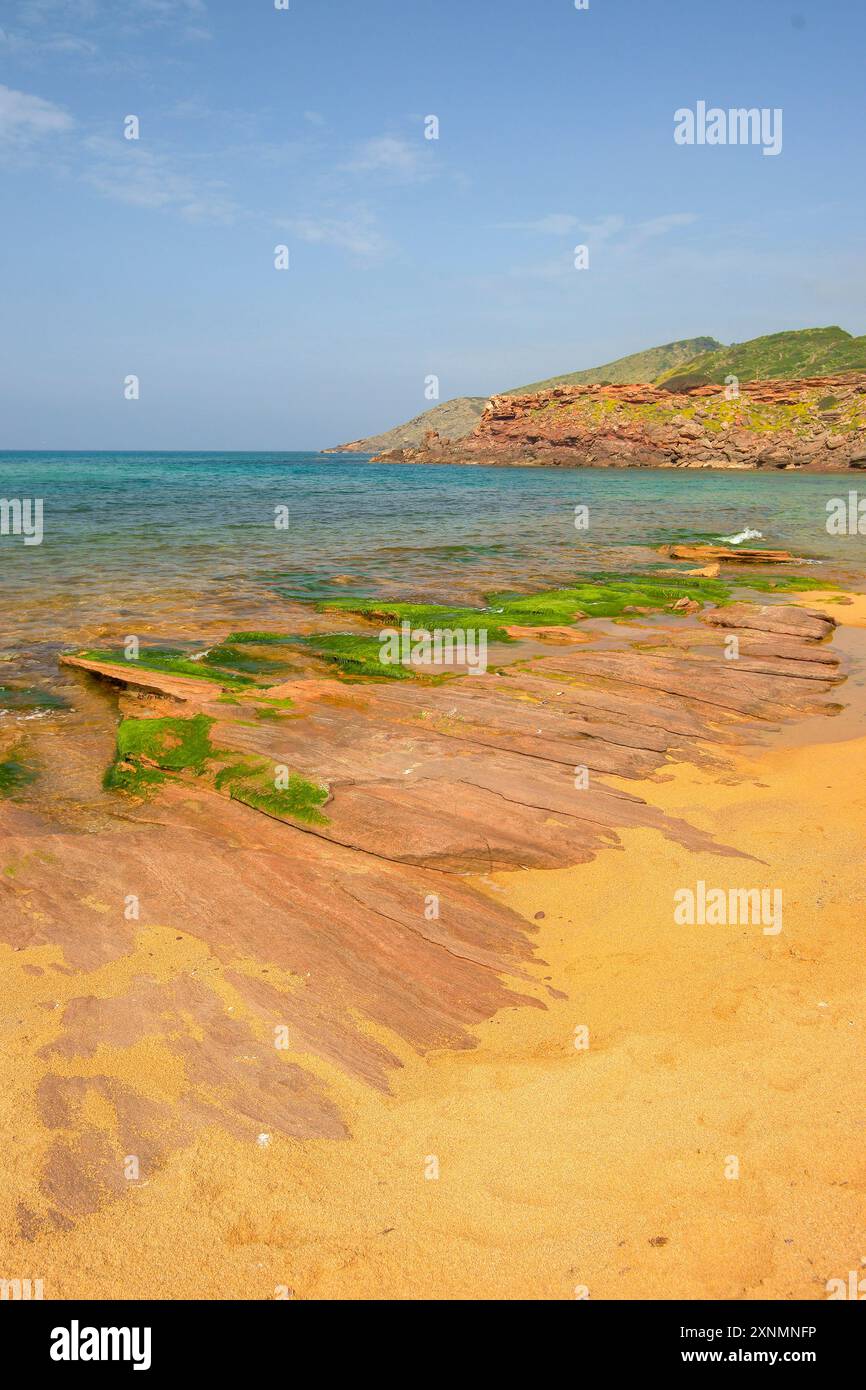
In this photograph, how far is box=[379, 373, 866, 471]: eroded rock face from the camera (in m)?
89.1

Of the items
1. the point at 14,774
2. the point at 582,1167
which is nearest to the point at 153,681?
the point at 14,774

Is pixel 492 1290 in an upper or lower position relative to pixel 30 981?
lower

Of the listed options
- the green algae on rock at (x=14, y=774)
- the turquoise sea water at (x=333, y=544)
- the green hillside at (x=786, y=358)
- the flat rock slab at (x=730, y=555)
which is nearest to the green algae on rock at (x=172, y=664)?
the turquoise sea water at (x=333, y=544)

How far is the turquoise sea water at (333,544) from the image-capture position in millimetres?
20109

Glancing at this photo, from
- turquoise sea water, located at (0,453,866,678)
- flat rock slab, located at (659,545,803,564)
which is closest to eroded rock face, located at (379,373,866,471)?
turquoise sea water, located at (0,453,866,678)

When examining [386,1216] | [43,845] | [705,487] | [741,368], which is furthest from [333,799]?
[741,368]

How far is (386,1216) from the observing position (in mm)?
3916

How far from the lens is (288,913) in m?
6.31

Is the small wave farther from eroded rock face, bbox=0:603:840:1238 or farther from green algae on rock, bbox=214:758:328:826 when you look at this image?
green algae on rock, bbox=214:758:328:826

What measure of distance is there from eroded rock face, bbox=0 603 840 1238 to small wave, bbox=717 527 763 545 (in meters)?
22.9

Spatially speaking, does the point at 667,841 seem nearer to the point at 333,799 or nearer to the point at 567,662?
the point at 333,799

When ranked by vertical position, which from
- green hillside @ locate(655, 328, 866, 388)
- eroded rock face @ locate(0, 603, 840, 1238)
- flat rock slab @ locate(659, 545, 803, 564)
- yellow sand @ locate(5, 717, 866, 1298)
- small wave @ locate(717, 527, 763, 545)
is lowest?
yellow sand @ locate(5, 717, 866, 1298)
